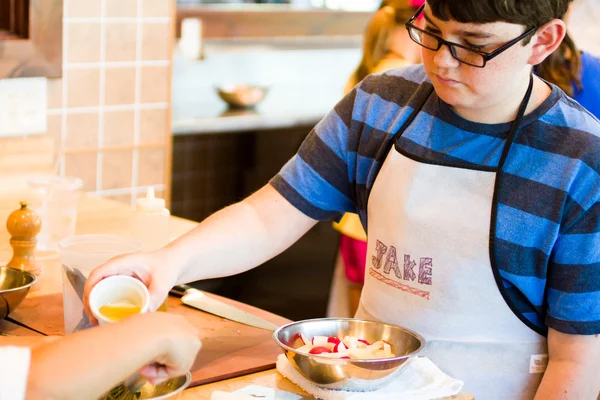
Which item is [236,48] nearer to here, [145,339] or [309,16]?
[309,16]

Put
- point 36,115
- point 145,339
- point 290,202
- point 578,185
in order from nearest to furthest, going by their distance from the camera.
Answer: point 145,339 → point 578,185 → point 290,202 → point 36,115

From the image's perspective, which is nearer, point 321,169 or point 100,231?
point 321,169

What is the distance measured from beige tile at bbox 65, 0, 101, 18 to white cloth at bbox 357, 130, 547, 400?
54.4 inches

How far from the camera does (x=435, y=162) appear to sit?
1527 mm

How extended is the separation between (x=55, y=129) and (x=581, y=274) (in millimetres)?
1687

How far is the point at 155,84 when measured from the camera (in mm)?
2840

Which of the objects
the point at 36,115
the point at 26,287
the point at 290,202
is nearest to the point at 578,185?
the point at 290,202

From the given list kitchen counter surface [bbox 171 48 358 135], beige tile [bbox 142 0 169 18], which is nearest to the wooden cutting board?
beige tile [bbox 142 0 169 18]

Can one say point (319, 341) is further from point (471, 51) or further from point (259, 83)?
point (259, 83)

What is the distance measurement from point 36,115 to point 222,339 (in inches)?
49.5

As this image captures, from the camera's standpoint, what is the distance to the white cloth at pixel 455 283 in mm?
1476

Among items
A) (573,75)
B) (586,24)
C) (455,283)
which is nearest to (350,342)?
(455,283)

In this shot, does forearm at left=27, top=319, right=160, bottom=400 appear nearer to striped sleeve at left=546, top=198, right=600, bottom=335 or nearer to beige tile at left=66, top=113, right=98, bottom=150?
striped sleeve at left=546, top=198, right=600, bottom=335

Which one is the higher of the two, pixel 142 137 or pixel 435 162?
pixel 435 162
